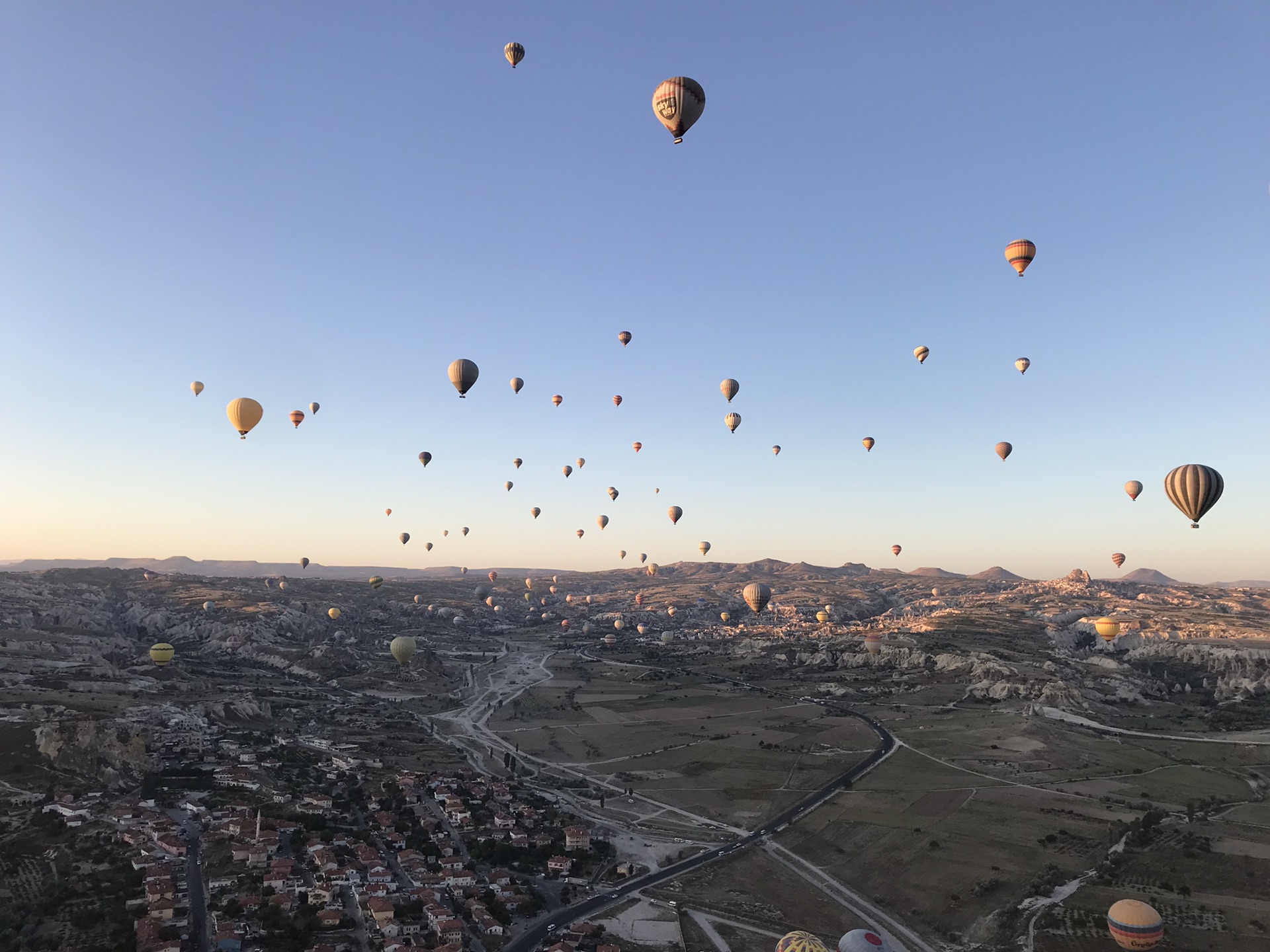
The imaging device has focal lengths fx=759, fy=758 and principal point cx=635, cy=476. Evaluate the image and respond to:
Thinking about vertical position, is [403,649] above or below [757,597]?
below

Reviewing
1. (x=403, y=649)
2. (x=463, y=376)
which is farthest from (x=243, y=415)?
(x=403, y=649)

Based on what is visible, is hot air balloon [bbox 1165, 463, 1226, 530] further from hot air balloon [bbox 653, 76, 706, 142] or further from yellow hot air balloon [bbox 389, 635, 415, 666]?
yellow hot air balloon [bbox 389, 635, 415, 666]

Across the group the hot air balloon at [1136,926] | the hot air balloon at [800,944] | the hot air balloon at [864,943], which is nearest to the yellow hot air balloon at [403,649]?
the hot air balloon at [800,944]

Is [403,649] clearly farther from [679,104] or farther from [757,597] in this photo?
[679,104]

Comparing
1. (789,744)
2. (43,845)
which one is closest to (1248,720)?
(789,744)

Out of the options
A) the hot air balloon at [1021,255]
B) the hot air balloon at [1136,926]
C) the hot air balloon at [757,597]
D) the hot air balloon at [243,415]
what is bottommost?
the hot air balloon at [1136,926]

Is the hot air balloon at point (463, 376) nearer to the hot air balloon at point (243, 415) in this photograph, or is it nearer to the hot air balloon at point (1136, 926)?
the hot air balloon at point (243, 415)

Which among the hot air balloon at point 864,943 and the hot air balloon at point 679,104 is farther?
the hot air balloon at point 679,104
